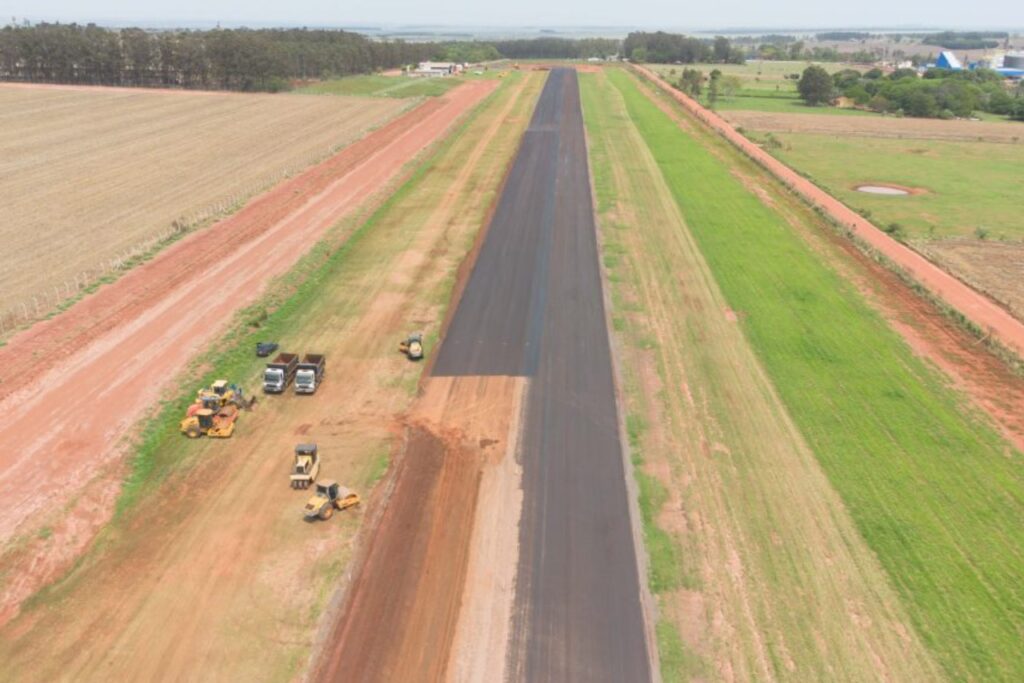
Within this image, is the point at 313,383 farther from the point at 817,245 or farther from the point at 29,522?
the point at 817,245

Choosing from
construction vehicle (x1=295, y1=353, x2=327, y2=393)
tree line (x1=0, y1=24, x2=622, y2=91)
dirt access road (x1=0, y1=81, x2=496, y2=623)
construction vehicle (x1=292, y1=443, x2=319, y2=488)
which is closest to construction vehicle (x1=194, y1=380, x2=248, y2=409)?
construction vehicle (x1=295, y1=353, x2=327, y2=393)

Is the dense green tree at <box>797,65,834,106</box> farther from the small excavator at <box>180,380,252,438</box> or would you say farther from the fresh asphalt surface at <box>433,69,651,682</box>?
the small excavator at <box>180,380,252,438</box>

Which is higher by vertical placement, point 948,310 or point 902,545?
point 948,310

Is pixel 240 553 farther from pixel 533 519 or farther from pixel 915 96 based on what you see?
pixel 915 96

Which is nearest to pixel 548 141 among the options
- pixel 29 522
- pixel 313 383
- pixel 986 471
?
pixel 313 383

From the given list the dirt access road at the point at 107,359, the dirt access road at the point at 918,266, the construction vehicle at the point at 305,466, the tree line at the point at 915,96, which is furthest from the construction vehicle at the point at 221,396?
the tree line at the point at 915,96

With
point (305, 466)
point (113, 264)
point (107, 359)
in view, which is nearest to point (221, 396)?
point (305, 466)
